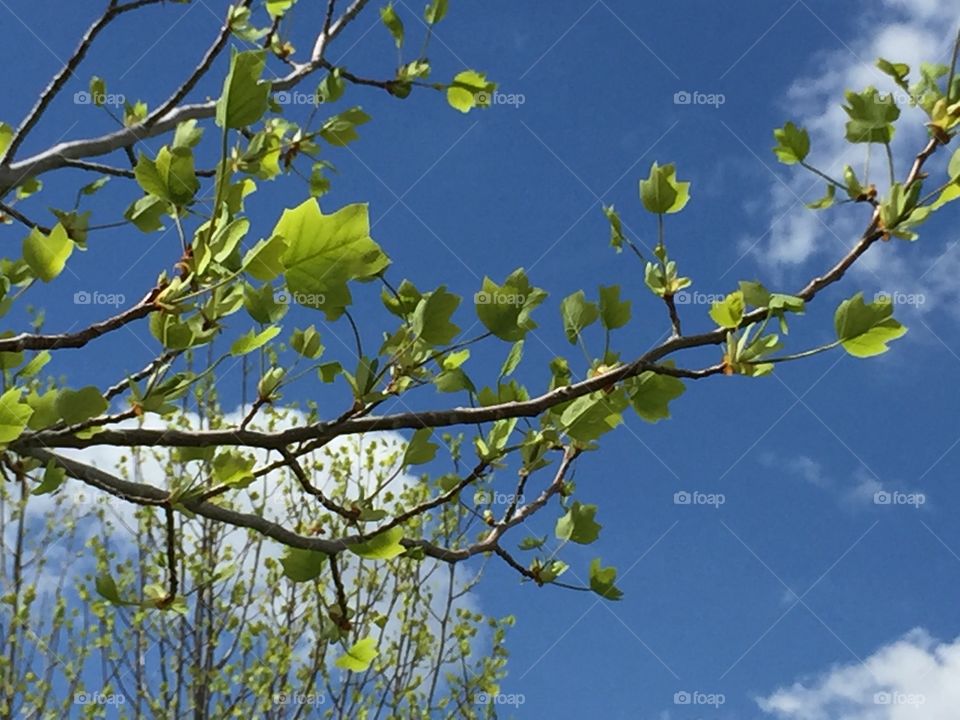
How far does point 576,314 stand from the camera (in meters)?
1.25

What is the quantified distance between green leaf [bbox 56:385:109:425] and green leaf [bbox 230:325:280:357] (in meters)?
0.16

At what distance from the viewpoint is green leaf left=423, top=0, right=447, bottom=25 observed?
7.33 ft

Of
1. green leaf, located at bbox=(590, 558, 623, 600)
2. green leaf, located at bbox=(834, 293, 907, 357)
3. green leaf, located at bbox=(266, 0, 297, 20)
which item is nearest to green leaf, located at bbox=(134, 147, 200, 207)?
green leaf, located at bbox=(834, 293, 907, 357)

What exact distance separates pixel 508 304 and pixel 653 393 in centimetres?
20

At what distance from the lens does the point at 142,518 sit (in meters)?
4.21

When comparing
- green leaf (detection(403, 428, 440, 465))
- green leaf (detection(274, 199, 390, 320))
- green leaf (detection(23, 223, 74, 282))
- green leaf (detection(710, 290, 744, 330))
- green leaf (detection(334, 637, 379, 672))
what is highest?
green leaf (detection(403, 428, 440, 465))

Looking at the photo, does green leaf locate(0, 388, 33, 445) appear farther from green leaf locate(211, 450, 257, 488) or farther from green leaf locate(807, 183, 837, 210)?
green leaf locate(807, 183, 837, 210)

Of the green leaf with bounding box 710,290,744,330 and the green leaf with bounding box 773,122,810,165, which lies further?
the green leaf with bounding box 773,122,810,165

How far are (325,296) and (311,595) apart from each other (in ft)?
11.6

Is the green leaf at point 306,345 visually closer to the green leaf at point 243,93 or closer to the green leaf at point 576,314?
the green leaf at point 576,314

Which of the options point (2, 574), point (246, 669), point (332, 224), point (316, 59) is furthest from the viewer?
point (2, 574)

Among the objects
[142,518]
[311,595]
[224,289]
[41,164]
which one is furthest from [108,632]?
[224,289]

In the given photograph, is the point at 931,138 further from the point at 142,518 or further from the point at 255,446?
the point at 142,518

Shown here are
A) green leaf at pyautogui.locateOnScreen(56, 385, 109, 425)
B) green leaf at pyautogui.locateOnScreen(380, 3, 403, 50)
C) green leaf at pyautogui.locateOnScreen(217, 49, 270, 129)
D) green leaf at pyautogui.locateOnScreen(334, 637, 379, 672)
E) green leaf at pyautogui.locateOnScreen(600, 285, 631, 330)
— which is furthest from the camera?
green leaf at pyautogui.locateOnScreen(380, 3, 403, 50)
